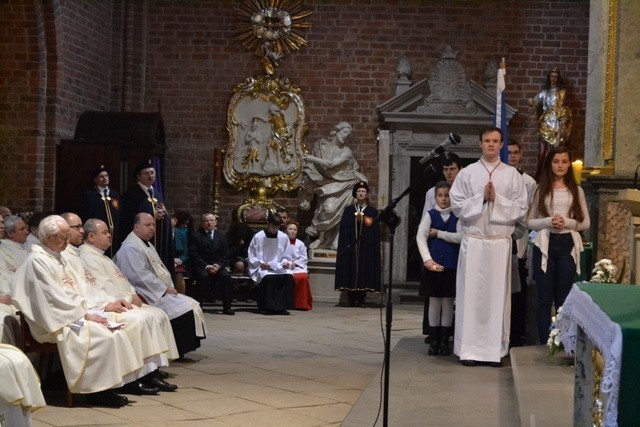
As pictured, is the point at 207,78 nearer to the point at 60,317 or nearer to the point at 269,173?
the point at 269,173

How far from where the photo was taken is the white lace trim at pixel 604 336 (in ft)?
10.2

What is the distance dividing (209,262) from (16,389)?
8.27m

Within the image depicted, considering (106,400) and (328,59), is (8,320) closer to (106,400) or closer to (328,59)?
(106,400)

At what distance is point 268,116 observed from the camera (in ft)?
52.6

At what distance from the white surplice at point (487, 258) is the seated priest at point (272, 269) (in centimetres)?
560

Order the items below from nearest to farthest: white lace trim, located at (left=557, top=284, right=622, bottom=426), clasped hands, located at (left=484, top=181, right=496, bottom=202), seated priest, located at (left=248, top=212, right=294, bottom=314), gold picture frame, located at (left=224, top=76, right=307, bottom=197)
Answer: white lace trim, located at (left=557, top=284, right=622, bottom=426), clasped hands, located at (left=484, top=181, right=496, bottom=202), seated priest, located at (left=248, top=212, right=294, bottom=314), gold picture frame, located at (left=224, top=76, right=307, bottom=197)

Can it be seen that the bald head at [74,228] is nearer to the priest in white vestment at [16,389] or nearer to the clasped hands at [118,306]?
the clasped hands at [118,306]

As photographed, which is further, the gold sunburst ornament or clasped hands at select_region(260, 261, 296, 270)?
the gold sunburst ornament

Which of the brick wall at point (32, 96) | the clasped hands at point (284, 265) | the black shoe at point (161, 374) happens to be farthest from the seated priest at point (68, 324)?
the brick wall at point (32, 96)

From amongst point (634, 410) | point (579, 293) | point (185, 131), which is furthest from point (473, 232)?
point (185, 131)

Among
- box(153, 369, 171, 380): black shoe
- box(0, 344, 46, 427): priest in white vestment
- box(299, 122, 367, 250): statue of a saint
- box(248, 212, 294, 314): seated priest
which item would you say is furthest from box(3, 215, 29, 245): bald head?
box(299, 122, 367, 250): statue of a saint

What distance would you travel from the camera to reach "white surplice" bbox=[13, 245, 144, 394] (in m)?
6.66

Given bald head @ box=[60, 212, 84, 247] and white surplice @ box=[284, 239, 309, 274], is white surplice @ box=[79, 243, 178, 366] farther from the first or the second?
white surplice @ box=[284, 239, 309, 274]

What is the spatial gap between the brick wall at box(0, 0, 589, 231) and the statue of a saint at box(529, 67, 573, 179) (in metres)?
0.28
